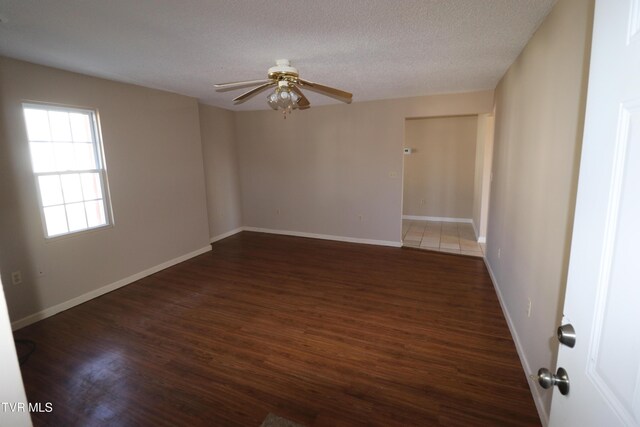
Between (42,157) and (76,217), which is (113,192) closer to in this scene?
(76,217)

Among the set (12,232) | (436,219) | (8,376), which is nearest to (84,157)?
(12,232)

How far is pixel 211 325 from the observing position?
282 cm

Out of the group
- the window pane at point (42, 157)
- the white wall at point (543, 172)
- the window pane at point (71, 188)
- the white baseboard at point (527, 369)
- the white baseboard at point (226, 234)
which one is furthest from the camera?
the white baseboard at point (226, 234)

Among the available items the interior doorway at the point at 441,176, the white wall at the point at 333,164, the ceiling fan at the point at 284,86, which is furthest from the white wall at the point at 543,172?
the interior doorway at the point at 441,176

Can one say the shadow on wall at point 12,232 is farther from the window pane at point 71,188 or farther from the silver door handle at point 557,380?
the silver door handle at point 557,380

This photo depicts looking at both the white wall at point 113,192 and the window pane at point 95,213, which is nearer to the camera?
the white wall at point 113,192

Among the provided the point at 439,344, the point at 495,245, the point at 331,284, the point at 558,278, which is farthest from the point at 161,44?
the point at 495,245

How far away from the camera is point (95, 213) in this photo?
3.48 meters

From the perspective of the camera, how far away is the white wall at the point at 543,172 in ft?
4.93

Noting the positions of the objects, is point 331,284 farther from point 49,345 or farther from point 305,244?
point 49,345

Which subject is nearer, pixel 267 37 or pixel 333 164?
pixel 267 37

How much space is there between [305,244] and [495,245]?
3.04 metres

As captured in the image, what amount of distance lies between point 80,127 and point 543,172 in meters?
4.47

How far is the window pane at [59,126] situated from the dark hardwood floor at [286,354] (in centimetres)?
186
